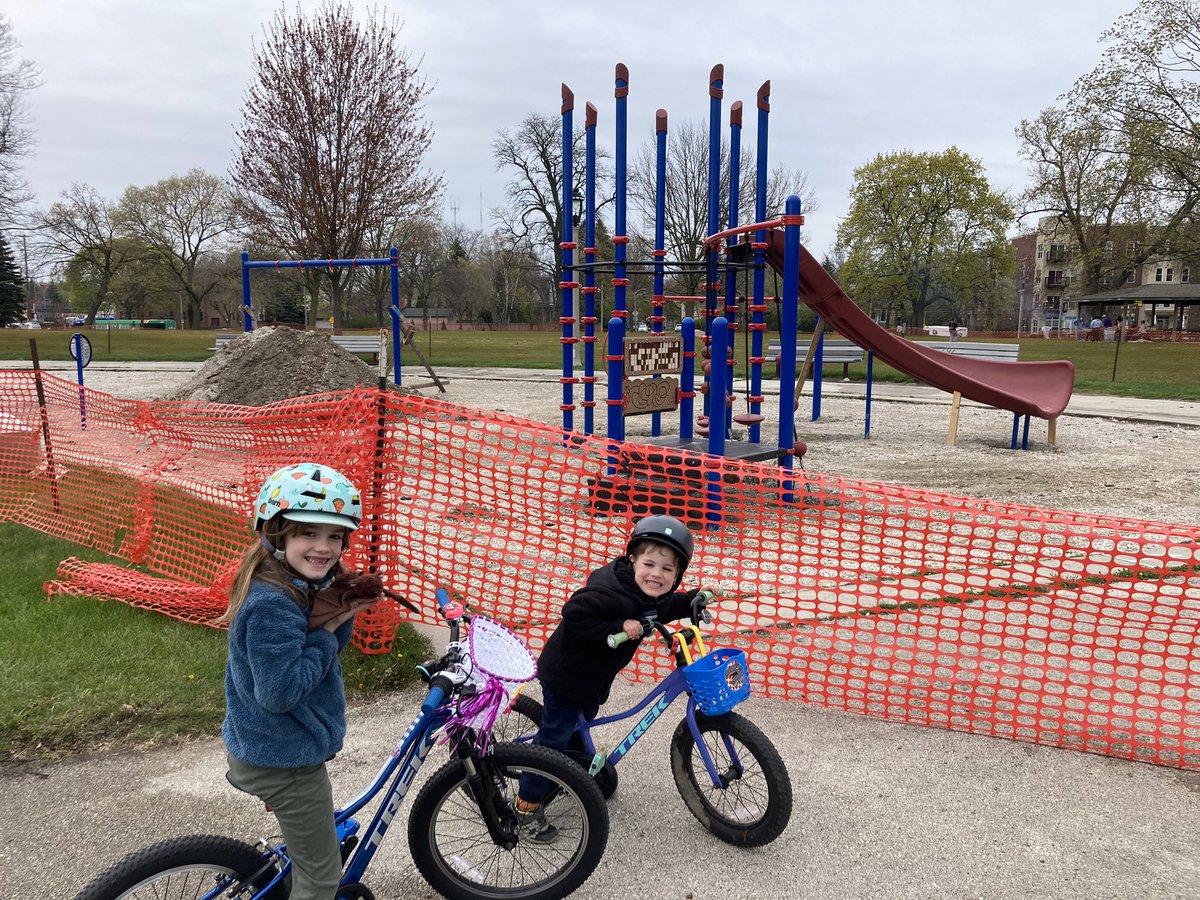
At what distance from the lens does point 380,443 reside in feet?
14.5

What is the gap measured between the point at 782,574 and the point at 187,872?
3.63 m

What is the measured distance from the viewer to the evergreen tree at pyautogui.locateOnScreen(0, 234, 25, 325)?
5156cm

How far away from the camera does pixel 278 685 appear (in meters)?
2.05

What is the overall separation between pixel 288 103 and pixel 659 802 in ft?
77.5

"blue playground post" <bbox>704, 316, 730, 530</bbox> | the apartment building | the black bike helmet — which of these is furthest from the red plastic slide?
the apartment building

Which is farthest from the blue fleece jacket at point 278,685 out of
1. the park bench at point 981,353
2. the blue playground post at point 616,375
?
the park bench at point 981,353

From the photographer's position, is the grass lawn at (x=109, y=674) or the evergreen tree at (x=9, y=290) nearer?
the grass lawn at (x=109, y=674)

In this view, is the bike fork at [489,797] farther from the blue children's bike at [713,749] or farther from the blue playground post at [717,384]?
the blue playground post at [717,384]

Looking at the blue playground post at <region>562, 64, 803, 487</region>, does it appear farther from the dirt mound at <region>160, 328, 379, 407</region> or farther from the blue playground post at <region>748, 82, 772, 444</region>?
the dirt mound at <region>160, 328, 379, 407</region>

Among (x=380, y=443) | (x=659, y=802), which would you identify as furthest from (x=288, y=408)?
(x=659, y=802)

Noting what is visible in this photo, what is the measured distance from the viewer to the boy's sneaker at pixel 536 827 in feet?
8.77

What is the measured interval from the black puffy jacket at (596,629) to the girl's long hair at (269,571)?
1035mm

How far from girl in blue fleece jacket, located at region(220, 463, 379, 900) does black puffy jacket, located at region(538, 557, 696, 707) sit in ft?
3.02

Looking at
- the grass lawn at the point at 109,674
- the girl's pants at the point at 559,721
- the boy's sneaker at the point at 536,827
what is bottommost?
the grass lawn at the point at 109,674
